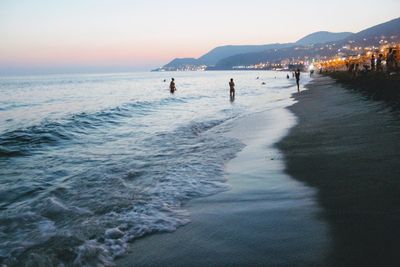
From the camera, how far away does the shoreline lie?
4.06m

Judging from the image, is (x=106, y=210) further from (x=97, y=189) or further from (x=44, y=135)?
(x=44, y=135)

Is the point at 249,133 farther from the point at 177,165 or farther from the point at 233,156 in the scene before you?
the point at 177,165

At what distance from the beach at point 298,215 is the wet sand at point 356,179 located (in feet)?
0.04

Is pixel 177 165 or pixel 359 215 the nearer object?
pixel 359 215

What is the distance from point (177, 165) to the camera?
9484 millimetres

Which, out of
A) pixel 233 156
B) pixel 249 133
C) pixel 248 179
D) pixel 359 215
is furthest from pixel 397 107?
pixel 359 215

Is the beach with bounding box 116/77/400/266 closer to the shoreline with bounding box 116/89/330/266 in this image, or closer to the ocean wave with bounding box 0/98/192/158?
the shoreline with bounding box 116/89/330/266

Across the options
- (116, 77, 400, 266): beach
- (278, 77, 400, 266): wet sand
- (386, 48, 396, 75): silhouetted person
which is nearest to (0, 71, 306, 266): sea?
(116, 77, 400, 266): beach

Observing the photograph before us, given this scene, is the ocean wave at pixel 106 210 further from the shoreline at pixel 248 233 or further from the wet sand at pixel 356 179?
the wet sand at pixel 356 179

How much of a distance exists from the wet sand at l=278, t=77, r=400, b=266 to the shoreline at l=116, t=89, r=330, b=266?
26 centimetres

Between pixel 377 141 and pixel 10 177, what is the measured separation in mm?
9655

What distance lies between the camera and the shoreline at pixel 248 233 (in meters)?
4.06

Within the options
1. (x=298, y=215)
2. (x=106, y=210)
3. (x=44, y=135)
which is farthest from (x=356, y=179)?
(x=44, y=135)

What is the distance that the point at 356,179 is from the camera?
21.0 feet
